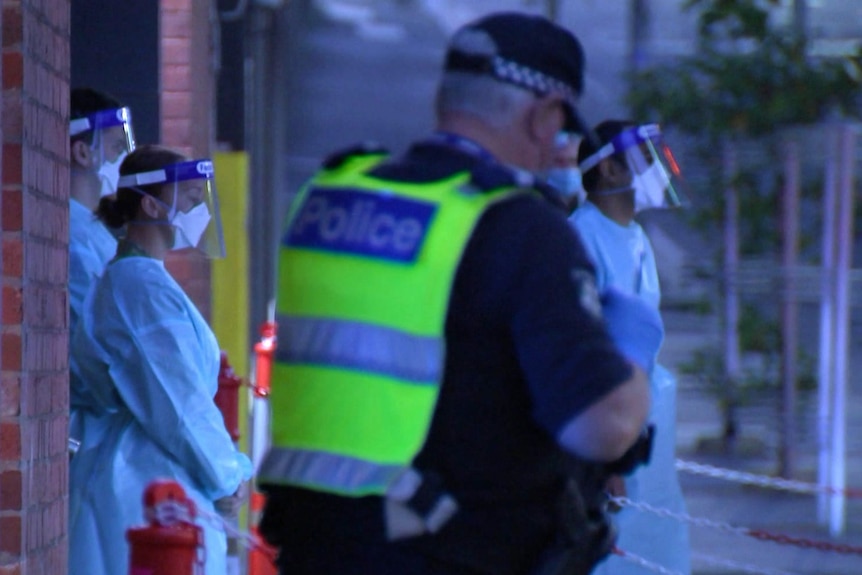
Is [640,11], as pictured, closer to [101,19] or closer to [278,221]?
[278,221]

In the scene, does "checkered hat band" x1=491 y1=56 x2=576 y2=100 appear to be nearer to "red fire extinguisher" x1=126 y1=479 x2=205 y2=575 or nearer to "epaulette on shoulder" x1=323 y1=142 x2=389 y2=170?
"epaulette on shoulder" x1=323 y1=142 x2=389 y2=170

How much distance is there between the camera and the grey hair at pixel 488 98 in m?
→ 2.82

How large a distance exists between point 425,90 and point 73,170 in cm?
1578

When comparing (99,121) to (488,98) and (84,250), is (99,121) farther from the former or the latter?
(488,98)

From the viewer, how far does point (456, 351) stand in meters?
2.69

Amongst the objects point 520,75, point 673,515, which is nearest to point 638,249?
point 673,515

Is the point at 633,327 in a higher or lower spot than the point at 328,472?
higher

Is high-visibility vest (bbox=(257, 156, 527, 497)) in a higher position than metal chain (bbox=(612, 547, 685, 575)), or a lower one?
higher

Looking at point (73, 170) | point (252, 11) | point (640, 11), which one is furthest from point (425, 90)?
point (73, 170)

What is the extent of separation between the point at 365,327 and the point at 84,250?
2.71m

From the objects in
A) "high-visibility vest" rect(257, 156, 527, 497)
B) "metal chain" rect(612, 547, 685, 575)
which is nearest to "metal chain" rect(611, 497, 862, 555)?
"metal chain" rect(612, 547, 685, 575)

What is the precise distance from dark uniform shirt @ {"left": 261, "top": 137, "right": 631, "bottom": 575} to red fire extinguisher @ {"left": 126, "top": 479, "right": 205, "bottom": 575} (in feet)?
2.44

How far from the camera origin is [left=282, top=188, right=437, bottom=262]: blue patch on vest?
2.72 meters

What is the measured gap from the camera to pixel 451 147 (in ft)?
9.33
